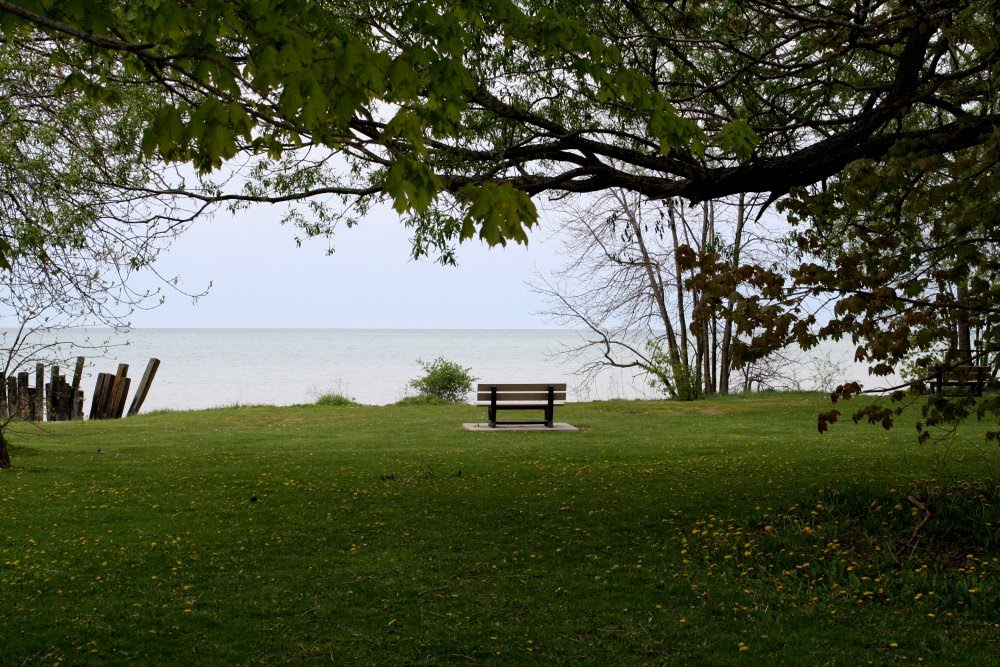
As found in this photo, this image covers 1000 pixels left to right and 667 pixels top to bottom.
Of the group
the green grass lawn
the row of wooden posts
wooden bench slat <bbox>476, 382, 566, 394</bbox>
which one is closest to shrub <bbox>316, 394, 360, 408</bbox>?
the row of wooden posts

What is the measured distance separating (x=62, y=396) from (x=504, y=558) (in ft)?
61.7

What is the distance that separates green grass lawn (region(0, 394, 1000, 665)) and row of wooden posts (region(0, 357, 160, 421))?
10538 millimetres

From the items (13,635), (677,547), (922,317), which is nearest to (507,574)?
(677,547)

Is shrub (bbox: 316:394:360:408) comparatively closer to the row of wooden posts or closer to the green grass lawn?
the row of wooden posts

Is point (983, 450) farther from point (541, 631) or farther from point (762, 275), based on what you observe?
point (541, 631)

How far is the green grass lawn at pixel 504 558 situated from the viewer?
475cm

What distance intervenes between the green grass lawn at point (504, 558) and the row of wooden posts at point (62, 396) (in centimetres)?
1054

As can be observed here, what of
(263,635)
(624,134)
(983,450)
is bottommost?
(263,635)

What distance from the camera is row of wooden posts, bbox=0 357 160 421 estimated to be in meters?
20.4

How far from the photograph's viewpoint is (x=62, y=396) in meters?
21.3

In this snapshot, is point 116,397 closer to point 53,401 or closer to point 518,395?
point 53,401

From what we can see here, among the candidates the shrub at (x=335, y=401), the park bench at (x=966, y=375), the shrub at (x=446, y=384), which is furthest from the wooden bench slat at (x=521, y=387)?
the park bench at (x=966, y=375)

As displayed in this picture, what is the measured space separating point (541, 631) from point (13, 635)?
10.2 ft

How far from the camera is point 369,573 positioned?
237 inches
